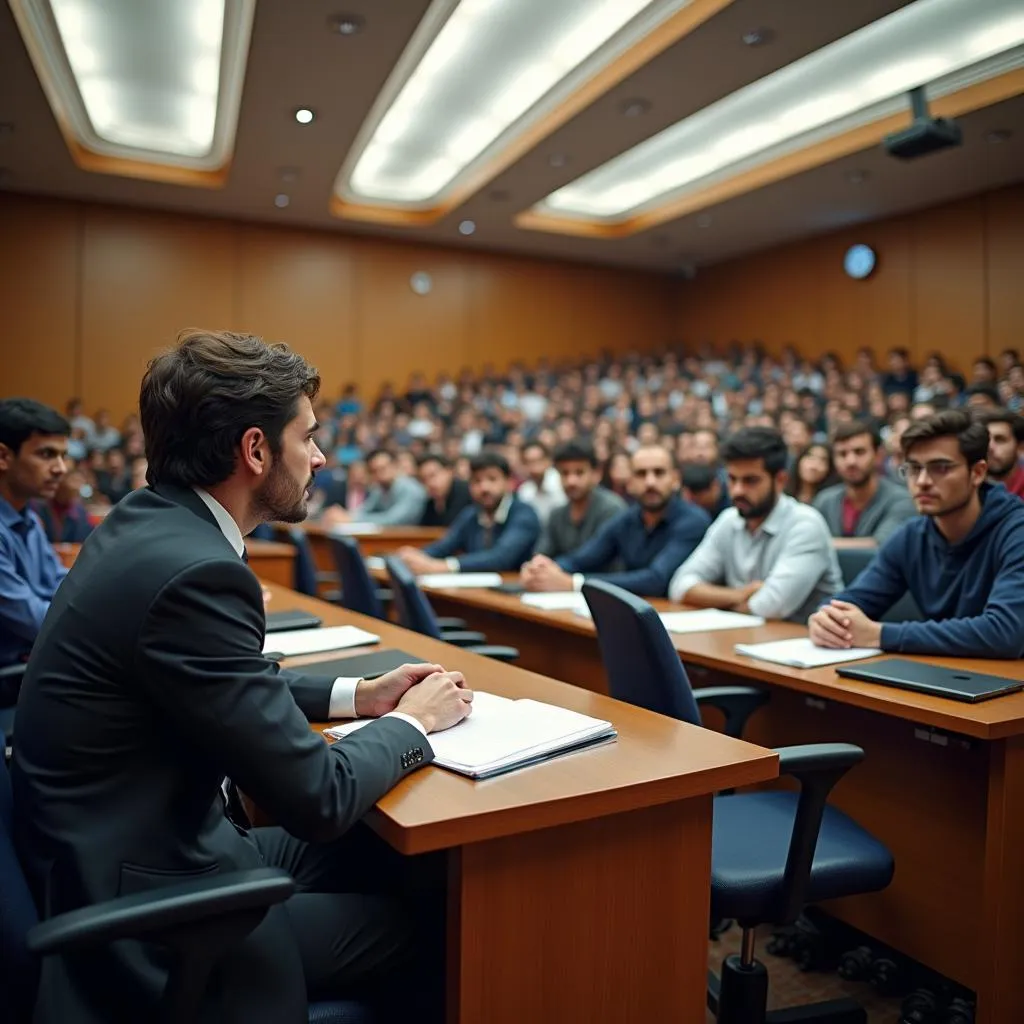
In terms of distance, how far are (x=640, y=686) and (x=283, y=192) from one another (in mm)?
9309

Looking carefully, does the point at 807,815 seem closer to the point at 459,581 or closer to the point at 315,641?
the point at 315,641

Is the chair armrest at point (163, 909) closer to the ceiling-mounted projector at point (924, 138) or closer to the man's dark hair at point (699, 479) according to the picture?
the man's dark hair at point (699, 479)

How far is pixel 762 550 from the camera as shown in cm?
317

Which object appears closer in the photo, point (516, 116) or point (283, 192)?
point (516, 116)

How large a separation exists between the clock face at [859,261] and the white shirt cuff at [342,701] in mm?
11416

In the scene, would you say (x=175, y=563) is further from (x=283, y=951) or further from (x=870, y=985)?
(x=870, y=985)

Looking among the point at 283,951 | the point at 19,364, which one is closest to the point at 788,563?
the point at 283,951

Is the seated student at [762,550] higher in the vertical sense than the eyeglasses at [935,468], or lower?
lower

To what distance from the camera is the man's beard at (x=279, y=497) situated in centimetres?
130

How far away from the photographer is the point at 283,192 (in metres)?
9.82

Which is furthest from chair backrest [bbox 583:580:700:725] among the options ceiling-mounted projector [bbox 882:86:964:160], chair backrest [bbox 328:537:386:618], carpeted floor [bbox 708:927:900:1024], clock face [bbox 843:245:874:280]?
clock face [bbox 843:245:874:280]

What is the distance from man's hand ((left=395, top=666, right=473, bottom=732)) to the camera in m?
1.42

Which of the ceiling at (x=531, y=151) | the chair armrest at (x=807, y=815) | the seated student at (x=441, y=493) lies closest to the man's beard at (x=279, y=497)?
the chair armrest at (x=807, y=815)

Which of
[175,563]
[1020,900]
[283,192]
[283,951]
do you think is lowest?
[1020,900]
